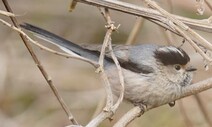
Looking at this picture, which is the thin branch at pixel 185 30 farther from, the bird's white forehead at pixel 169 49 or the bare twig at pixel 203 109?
the bare twig at pixel 203 109

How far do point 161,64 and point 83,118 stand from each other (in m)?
1.87

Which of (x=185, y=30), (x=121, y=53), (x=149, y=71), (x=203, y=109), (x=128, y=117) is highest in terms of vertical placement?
(x=185, y=30)

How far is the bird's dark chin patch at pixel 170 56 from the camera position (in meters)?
3.97

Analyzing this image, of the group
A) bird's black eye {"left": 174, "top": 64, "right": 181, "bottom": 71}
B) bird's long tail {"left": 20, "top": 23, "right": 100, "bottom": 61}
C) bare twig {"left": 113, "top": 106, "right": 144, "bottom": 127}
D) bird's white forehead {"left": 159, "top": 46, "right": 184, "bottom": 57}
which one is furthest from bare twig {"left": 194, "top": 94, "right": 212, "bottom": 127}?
bird's long tail {"left": 20, "top": 23, "right": 100, "bottom": 61}

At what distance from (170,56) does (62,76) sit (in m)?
2.06

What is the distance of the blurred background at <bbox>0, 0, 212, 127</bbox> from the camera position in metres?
5.57

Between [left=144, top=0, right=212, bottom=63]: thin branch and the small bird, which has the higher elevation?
[left=144, top=0, right=212, bottom=63]: thin branch

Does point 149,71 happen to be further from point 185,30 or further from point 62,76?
point 62,76

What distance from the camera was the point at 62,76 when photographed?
5973mm

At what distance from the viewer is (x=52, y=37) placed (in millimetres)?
3656

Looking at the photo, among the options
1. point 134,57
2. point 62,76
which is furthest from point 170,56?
point 62,76

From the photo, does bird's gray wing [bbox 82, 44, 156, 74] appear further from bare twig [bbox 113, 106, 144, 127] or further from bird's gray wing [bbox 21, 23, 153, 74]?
bare twig [bbox 113, 106, 144, 127]

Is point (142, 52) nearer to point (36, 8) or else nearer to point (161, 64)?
point (161, 64)

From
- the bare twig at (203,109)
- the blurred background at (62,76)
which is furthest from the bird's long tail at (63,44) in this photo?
the blurred background at (62,76)
